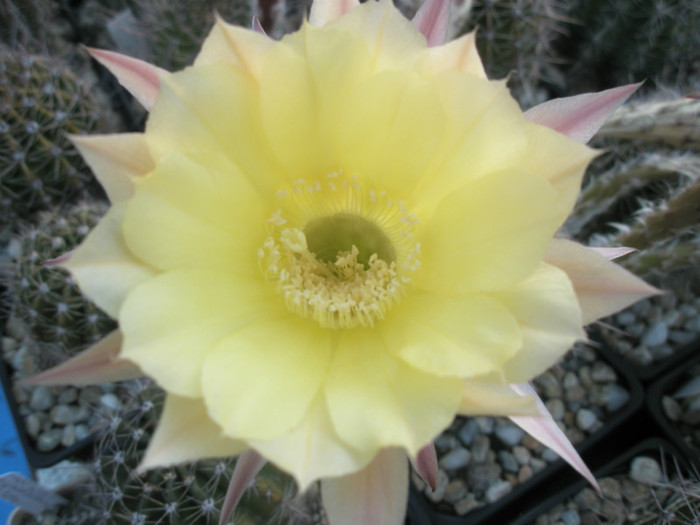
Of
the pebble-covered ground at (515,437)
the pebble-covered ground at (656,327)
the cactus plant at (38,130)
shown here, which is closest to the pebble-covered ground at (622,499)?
the pebble-covered ground at (515,437)

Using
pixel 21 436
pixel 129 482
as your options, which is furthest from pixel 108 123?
pixel 129 482

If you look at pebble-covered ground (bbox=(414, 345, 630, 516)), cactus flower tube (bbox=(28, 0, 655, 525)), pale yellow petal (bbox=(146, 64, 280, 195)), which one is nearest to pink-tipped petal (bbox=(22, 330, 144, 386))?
cactus flower tube (bbox=(28, 0, 655, 525))

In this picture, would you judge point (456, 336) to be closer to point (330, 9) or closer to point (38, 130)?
point (330, 9)

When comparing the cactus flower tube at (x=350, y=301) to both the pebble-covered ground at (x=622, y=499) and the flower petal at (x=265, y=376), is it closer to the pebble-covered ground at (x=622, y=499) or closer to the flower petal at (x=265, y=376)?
the flower petal at (x=265, y=376)

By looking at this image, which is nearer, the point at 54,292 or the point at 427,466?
the point at 427,466

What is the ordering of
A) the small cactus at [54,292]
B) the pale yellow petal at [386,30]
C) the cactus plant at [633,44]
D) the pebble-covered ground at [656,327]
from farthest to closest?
the cactus plant at [633,44] < the pebble-covered ground at [656,327] < the small cactus at [54,292] < the pale yellow petal at [386,30]

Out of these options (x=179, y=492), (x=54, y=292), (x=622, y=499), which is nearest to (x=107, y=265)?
(x=179, y=492)
